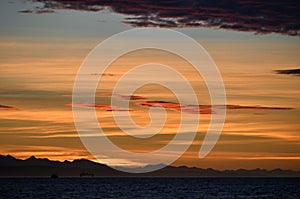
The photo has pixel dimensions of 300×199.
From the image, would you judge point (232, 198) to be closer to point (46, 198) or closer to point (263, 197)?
point (263, 197)

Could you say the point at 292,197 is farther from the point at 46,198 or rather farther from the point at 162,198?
the point at 46,198

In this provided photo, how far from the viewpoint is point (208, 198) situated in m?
124

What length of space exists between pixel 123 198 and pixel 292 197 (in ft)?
92.9

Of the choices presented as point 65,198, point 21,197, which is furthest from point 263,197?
point 21,197

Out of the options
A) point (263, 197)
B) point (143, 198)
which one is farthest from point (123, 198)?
point (263, 197)

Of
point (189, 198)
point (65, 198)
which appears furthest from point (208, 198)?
point (65, 198)

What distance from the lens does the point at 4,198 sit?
125188 millimetres

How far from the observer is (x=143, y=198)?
126m

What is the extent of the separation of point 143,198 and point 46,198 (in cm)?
1611

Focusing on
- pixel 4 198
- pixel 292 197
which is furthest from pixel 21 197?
pixel 292 197

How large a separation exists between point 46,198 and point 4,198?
6.88 m

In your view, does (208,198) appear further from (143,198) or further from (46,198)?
(46,198)

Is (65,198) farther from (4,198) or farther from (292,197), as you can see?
(292,197)

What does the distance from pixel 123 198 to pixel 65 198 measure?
9.49m
